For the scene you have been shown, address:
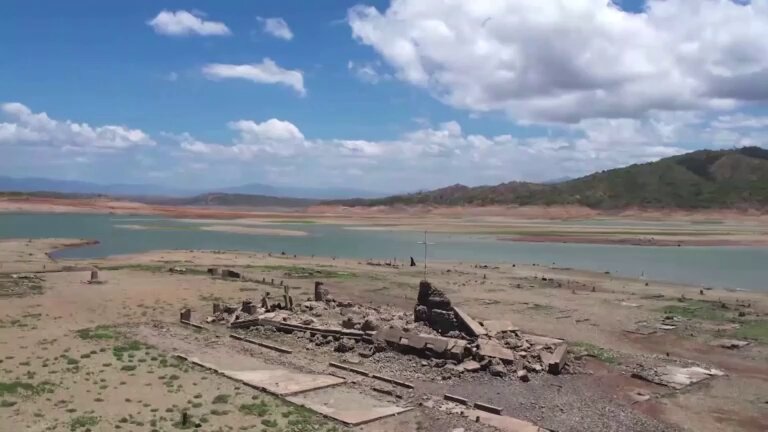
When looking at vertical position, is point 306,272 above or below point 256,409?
below

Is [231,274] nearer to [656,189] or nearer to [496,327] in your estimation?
[496,327]

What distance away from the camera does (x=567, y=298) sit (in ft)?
105

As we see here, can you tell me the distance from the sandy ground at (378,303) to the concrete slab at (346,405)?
542 mm

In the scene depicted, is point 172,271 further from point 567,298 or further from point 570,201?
point 570,201

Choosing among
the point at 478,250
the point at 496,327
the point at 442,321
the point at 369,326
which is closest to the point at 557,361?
the point at 496,327

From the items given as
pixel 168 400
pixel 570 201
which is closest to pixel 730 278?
pixel 168 400

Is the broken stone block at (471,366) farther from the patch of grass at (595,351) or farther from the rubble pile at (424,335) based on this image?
the patch of grass at (595,351)

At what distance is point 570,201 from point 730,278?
4106 inches

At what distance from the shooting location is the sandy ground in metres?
13.7

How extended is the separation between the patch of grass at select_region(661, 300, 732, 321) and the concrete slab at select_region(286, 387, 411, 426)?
691 inches

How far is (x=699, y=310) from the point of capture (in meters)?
28.6

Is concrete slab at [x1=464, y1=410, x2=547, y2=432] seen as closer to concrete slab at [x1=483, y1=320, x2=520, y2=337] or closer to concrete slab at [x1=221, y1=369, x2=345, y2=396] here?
concrete slab at [x1=221, y1=369, x2=345, y2=396]

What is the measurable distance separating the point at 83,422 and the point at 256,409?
127 inches

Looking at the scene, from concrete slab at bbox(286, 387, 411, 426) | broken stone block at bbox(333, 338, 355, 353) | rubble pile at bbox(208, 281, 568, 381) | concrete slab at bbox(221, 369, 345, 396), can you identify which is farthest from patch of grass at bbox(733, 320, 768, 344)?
concrete slab at bbox(221, 369, 345, 396)
